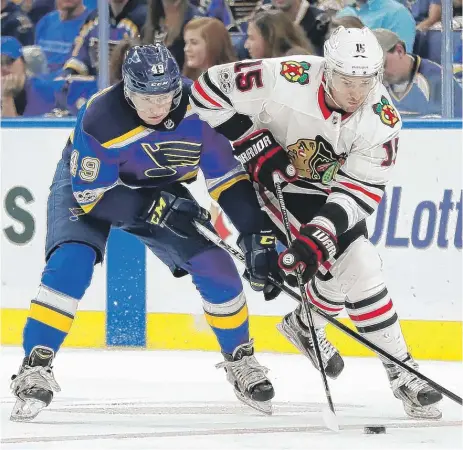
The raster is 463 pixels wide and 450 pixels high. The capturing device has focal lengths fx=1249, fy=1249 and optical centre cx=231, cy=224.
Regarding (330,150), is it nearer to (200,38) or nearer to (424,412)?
(424,412)

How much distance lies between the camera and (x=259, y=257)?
3.95 meters

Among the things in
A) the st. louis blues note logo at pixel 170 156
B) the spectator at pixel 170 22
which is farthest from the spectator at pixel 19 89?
the st. louis blues note logo at pixel 170 156

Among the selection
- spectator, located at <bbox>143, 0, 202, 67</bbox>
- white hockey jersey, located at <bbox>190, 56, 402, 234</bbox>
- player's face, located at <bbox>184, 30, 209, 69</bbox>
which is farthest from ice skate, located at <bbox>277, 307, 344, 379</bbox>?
spectator, located at <bbox>143, 0, 202, 67</bbox>

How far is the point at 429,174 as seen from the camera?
17.4 ft

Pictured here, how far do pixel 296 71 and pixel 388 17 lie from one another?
1711 mm

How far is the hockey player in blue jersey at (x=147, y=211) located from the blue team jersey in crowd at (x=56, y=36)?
212 cm

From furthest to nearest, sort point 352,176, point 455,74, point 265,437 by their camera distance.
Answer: point 455,74, point 352,176, point 265,437

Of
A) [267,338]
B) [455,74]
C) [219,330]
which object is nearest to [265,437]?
[219,330]

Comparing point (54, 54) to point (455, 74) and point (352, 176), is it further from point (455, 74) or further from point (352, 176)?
point (352, 176)

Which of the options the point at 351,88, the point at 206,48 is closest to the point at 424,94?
the point at 206,48

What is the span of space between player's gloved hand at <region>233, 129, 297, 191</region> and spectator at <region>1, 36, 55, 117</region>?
7.56 feet

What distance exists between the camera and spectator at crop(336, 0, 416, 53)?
5.60 meters

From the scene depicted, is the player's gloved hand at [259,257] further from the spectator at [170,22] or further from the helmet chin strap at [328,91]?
the spectator at [170,22]

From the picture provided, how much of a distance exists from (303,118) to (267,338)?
5.69 ft
